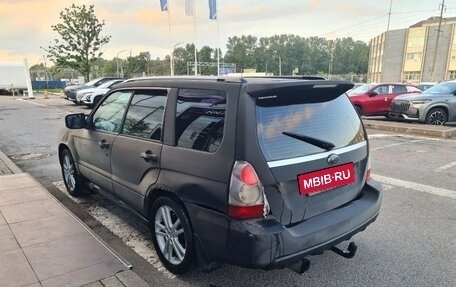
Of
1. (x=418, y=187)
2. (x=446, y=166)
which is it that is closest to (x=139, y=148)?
(x=418, y=187)

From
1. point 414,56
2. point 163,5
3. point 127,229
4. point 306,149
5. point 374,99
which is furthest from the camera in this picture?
point 414,56

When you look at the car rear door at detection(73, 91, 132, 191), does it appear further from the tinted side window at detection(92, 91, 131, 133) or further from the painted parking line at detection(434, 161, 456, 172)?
the painted parking line at detection(434, 161, 456, 172)

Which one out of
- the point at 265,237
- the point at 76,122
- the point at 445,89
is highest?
the point at 76,122

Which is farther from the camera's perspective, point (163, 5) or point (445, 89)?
point (163, 5)

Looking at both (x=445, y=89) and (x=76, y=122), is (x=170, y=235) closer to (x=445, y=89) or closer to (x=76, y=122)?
(x=76, y=122)

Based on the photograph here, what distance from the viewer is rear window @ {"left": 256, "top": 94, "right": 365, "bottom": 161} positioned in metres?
2.51

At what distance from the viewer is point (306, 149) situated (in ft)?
A: 8.73

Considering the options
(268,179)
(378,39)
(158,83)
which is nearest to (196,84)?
(158,83)

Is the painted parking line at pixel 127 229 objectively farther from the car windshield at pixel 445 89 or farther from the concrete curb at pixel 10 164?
the car windshield at pixel 445 89

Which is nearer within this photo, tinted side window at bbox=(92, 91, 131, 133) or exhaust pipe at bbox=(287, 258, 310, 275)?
exhaust pipe at bbox=(287, 258, 310, 275)

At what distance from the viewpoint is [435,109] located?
1193 cm

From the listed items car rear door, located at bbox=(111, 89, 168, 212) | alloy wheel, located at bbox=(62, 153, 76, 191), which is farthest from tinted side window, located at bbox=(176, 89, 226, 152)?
alloy wheel, located at bbox=(62, 153, 76, 191)

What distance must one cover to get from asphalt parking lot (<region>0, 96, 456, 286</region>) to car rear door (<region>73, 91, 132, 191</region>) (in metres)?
0.52

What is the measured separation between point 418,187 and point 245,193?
14.0ft
